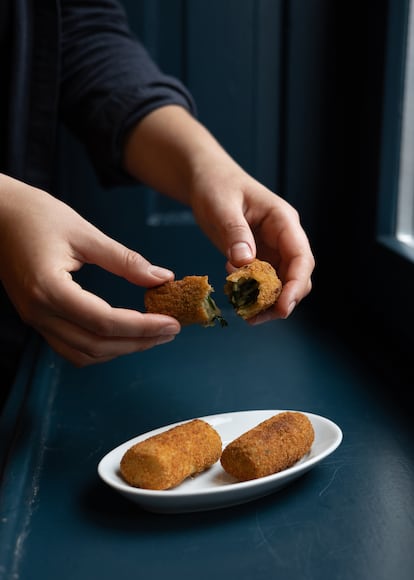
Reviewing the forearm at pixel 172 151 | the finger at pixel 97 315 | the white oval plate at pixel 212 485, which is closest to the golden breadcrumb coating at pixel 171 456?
the white oval plate at pixel 212 485

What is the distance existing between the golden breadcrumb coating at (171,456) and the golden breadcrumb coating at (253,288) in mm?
170

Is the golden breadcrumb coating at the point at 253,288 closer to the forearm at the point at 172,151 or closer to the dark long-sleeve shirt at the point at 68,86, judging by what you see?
the forearm at the point at 172,151

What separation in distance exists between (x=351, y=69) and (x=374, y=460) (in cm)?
91

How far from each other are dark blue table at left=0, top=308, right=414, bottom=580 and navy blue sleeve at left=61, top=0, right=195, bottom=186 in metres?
0.38

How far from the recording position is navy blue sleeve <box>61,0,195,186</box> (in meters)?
1.19

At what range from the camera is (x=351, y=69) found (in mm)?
1463

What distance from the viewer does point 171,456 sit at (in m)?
0.75

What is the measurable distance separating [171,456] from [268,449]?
0.11m

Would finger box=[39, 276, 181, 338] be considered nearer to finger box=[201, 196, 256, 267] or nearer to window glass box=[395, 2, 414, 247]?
finger box=[201, 196, 256, 267]

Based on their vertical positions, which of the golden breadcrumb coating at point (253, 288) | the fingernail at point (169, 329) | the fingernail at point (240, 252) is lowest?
the fingernail at point (169, 329)

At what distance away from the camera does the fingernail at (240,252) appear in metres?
0.92

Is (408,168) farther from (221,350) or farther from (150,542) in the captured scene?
(150,542)

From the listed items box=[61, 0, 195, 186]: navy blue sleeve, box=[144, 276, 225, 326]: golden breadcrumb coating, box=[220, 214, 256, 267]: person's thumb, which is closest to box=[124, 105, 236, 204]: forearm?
box=[61, 0, 195, 186]: navy blue sleeve

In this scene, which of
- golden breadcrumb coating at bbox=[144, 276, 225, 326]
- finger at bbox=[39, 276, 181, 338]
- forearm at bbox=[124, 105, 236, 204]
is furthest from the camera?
forearm at bbox=[124, 105, 236, 204]
